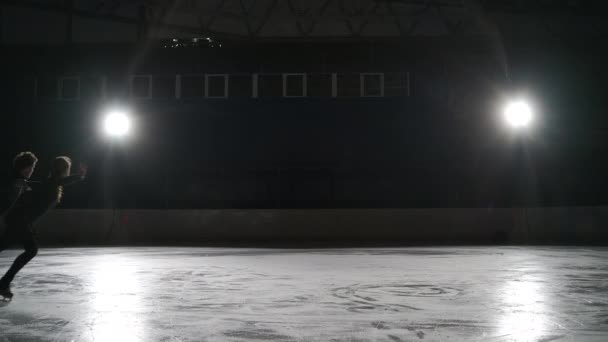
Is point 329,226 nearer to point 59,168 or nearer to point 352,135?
point 352,135

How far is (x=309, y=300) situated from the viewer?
9.16m

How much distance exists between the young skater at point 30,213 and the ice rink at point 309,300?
461mm

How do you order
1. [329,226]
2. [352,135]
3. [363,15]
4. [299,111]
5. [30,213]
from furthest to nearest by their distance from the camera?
[299,111] < [352,135] < [363,15] < [329,226] < [30,213]

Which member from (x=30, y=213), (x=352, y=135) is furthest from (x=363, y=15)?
(x=30, y=213)

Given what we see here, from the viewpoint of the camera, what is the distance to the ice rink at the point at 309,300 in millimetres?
6855

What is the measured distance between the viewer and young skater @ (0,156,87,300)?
29.3 ft

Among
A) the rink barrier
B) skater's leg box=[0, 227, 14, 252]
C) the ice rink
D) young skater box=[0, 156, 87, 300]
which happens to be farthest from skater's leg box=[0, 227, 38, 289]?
the rink barrier

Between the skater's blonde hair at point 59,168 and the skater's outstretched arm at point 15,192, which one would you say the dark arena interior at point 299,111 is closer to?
the skater's blonde hair at point 59,168

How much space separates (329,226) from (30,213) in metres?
15.6

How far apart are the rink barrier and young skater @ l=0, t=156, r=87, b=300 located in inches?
579

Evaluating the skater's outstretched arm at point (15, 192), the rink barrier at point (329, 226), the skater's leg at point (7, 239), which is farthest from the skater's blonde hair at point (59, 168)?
the rink barrier at point (329, 226)

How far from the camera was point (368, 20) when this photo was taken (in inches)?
1240

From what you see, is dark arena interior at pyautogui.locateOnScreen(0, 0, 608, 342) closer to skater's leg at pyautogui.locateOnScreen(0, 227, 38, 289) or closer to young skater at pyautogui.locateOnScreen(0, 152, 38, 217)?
skater's leg at pyautogui.locateOnScreen(0, 227, 38, 289)

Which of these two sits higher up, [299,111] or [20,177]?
[299,111]
